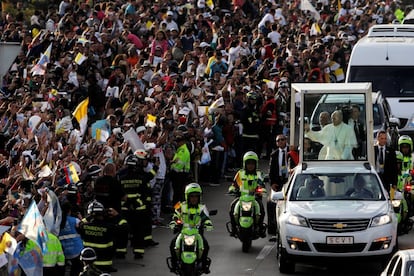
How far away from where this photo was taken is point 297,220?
23891mm

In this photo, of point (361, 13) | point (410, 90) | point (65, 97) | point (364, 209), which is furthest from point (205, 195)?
point (361, 13)

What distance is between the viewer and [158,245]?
27.0 metres

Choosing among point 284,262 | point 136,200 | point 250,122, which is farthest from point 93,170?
point 250,122

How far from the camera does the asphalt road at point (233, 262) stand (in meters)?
24.5

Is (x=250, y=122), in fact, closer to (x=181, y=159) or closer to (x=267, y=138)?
(x=267, y=138)

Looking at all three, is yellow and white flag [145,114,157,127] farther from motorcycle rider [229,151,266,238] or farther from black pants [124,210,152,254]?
black pants [124,210,152,254]

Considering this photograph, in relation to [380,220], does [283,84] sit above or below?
above

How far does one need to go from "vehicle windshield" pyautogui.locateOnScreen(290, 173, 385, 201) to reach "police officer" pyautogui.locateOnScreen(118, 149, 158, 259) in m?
2.52

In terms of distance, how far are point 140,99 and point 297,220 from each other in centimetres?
935

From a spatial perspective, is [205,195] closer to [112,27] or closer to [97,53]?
[97,53]

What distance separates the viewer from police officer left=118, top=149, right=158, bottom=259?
2545 cm

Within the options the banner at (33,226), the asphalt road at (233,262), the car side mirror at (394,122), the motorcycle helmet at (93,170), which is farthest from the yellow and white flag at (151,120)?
the banner at (33,226)

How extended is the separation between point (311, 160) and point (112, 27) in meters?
13.3

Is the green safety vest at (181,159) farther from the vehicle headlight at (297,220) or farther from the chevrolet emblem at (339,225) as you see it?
the chevrolet emblem at (339,225)
